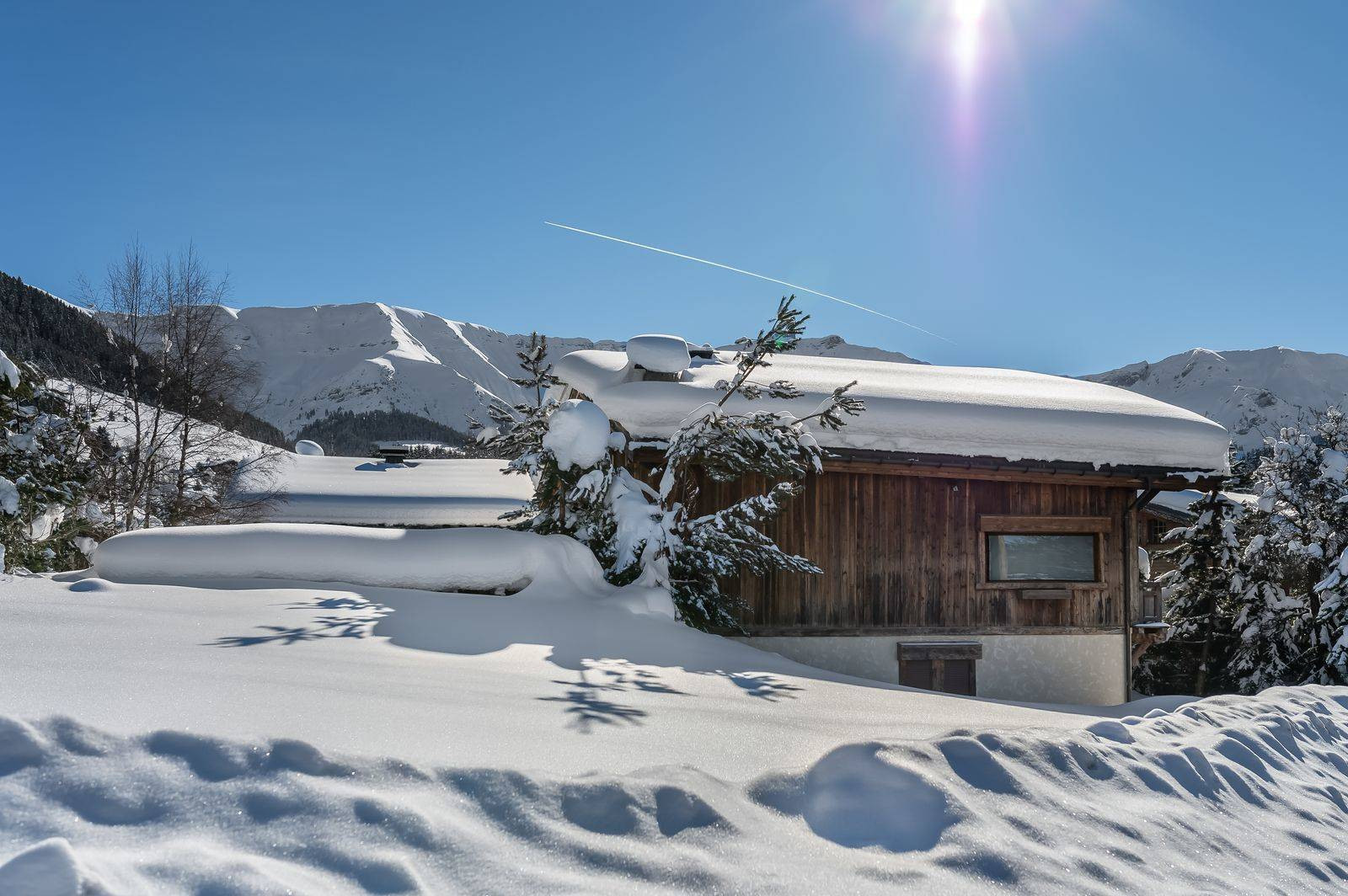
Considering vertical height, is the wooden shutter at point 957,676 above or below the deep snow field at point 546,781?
below

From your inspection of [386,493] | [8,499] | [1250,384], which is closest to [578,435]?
[8,499]

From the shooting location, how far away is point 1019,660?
29.6 ft

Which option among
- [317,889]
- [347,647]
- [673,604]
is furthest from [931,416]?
[317,889]

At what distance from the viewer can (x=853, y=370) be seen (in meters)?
10.7

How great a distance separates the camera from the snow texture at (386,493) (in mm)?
13891

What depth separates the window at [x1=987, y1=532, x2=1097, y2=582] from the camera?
9.18m

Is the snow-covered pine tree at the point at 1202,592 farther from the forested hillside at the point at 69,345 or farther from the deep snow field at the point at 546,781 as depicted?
the forested hillside at the point at 69,345

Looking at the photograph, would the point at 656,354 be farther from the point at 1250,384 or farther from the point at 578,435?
the point at 1250,384

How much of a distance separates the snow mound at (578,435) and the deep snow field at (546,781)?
9.35 feet

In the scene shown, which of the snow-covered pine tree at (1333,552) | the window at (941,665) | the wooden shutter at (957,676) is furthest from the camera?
the snow-covered pine tree at (1333,552)

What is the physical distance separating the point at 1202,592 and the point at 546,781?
16.6m

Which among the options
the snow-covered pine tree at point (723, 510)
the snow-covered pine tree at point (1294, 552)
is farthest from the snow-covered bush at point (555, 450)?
the snow-covered pine tree at point (1294, 552)

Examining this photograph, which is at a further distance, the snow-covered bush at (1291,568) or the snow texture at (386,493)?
the snow texture at (386,493)

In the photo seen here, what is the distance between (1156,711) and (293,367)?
219869 mm
